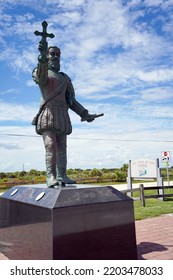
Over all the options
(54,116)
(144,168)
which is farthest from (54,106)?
(144,168)

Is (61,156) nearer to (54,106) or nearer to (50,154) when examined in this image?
(50,154)

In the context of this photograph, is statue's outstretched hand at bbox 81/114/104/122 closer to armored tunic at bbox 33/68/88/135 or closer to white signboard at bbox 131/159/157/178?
armored tunic at bbox 33/68/88/135

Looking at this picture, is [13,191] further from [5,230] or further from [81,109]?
[81,109]

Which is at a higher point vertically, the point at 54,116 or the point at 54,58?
the point at 54,58

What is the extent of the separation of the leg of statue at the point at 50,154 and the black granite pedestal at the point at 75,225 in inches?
11.0

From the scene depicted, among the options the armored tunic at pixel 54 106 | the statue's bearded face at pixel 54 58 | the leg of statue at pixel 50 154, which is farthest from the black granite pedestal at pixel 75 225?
the statue's bearded face at pixel 54 58

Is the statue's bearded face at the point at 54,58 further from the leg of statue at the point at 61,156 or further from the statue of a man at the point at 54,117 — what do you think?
the leg of statue at the point at 61,156

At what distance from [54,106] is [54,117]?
172 mm

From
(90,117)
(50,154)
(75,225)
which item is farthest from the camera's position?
(90,117)

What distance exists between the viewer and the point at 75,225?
3254 mm

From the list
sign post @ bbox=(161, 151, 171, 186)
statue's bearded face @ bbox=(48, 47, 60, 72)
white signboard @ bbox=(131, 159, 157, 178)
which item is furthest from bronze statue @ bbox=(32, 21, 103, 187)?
sign post @ bbox=(161, 151, 171, 186)

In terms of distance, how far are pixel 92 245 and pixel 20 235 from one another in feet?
3.99

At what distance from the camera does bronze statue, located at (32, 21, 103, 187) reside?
4082 mm
